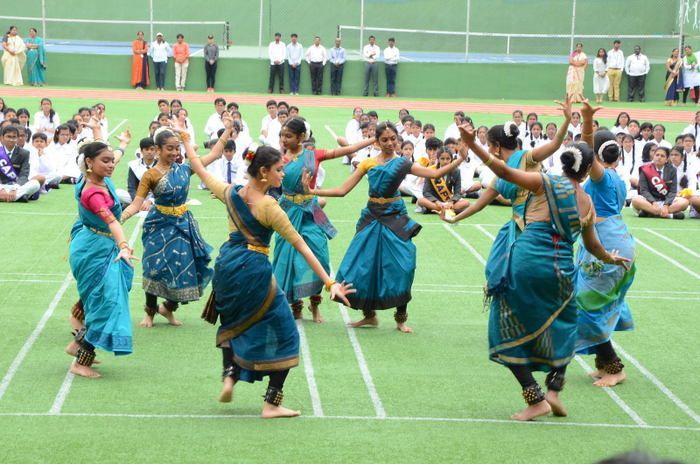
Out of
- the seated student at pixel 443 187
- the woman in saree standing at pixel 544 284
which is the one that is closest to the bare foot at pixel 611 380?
the woman in saree standing at pixel 544 284

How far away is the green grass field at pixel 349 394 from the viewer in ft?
21.6

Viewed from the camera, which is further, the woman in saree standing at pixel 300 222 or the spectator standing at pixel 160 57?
the spectator standing at pixel 160 57

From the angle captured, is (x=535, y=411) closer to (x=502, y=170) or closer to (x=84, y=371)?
(x=502, y=170)

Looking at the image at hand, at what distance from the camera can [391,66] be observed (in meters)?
32.8

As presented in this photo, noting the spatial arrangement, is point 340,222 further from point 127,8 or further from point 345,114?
point 127,8

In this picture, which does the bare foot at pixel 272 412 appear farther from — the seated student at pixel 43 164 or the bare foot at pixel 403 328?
the seated student at pixel 43 164

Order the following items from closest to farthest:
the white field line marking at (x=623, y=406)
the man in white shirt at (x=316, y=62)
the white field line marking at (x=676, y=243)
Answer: the white field line marking at (x=623, y=406)
the white field line marking at (x=676, y=243)
the man in white shirt at (x=316, y=62)

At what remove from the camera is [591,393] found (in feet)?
26.3

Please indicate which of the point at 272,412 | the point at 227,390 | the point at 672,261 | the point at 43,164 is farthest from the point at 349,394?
the point at 43,164

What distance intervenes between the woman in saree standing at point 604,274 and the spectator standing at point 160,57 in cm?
2522

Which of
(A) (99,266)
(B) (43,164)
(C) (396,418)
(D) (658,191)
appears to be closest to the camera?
(C) (396,418)

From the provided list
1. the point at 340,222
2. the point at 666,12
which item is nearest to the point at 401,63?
the point at 666,12

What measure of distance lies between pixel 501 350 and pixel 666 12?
33.9 m

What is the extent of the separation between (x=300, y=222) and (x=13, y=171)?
7869mm
